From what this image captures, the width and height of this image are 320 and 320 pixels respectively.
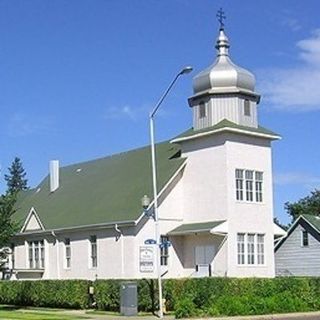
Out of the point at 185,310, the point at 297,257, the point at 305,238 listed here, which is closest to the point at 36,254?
the point at 297,257

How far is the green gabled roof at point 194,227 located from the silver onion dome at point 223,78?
285 inches

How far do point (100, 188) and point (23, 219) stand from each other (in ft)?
24.0

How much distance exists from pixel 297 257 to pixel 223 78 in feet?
75.8

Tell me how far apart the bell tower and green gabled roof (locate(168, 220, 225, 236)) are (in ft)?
17.7

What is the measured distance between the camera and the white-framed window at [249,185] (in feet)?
133

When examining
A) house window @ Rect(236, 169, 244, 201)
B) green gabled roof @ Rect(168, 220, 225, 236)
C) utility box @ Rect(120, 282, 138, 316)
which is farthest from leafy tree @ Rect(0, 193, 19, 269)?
house window @ Rect(236, 169, 244, 201)

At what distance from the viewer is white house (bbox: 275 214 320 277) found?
5919 centimetres

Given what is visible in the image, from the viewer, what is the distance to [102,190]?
1884 inches

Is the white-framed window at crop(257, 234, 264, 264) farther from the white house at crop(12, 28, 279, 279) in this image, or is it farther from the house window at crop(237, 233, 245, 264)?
the house window at crop(237, 233, 245, 264)

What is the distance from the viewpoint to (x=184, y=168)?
42.5 meters

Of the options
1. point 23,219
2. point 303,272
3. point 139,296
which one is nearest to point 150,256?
point 139,296

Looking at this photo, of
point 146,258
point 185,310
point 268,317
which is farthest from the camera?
point 146,258

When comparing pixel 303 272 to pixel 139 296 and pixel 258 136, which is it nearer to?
pixel 258 136

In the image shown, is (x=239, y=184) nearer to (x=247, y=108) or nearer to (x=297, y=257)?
(x=247, y=108)
